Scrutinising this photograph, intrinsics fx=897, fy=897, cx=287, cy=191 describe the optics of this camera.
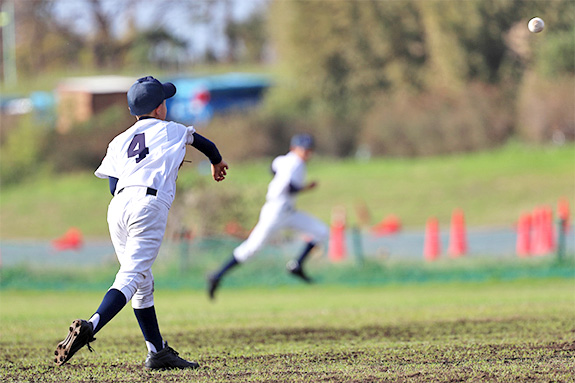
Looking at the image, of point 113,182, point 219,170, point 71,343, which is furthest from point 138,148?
point 71,343

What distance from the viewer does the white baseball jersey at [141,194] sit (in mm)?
5887

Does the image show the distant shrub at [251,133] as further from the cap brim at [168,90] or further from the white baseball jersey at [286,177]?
the cap brim at [168,90]

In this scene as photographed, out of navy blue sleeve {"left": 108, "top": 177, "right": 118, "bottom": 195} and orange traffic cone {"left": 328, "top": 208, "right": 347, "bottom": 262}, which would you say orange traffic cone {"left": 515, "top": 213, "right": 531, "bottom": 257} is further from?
navy blue sleeve {"left": 108, "top": 177, "right": 118, "bottom": 195}

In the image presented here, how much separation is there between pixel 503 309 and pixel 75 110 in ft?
102

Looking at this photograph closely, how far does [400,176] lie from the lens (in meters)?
32.0

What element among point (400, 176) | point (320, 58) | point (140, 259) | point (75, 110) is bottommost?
point (140, 259)

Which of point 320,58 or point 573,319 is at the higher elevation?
point 320,58

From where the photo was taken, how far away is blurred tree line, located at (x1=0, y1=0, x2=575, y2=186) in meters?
32.1

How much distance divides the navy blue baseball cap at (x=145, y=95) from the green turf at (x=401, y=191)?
2026 cm

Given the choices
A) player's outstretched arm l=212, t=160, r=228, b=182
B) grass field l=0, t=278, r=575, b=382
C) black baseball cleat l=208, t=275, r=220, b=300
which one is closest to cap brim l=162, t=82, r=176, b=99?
Answer: player's outstretched arm l=212, t=160, r=228, b=182

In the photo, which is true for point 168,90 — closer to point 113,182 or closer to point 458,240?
point 113,182

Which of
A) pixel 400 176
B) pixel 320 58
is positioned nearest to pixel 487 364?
pixel 400 176

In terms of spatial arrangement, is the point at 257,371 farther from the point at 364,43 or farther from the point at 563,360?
the point at 364,43

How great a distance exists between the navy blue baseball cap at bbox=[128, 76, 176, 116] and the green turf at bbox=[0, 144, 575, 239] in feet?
66.5
